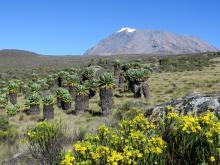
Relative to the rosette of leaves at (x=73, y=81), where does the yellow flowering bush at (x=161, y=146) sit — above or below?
above

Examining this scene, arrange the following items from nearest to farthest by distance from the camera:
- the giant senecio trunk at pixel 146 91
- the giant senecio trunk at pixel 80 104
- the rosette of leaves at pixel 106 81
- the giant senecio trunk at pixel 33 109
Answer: the rosette of leaves at pixel 106 81
the giant senecio trunk at pixel 80 104
the giant senecio trunk at pixel 33 109
the giant senecio trunk at pixel 146 91

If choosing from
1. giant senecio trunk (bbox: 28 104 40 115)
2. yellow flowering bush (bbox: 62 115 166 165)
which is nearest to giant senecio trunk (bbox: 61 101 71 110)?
giant senecio trunk (bbox: 28 104 40 115)

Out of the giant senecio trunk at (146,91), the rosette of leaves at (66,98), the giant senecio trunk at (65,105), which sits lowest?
the giant senecio trunk at (65,105)

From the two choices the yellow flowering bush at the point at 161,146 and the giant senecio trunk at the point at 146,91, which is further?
the giant senecio trunk at the point at 146,91

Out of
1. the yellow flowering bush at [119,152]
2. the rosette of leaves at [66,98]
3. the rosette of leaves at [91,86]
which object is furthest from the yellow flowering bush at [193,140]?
the rosette of leaves at [91,86]

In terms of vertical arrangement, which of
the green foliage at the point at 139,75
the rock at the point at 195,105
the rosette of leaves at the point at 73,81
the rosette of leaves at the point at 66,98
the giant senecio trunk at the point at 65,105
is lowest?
the giant senecio trunk at the point at 65,105

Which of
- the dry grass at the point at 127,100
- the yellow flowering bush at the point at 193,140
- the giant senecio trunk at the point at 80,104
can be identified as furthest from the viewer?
the giant senecio trunk at the point at 80,104

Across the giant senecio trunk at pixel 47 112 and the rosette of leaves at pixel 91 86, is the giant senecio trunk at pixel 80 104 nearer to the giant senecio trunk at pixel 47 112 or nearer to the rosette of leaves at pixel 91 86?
the giant senecio trunk at pixel 47 112

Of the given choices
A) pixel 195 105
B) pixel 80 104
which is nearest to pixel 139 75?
pixel 80 104

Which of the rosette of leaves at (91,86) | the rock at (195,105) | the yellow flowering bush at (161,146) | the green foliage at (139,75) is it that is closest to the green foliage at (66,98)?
the rosette of leaves at (91,86)

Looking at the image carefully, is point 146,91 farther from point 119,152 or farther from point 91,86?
point 119,152

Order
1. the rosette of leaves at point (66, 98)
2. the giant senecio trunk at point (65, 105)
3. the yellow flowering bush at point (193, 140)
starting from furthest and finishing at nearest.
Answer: the giant senecio trunk at point (65, 105), the rosette of leaves at point (66, 98), the yellow flowering bush at point (193, 140)

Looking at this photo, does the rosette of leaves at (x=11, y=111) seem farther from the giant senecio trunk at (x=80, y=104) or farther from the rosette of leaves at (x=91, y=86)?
the rosette of leaves at (x=91, y=86)

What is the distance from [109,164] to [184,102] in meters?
7.27
